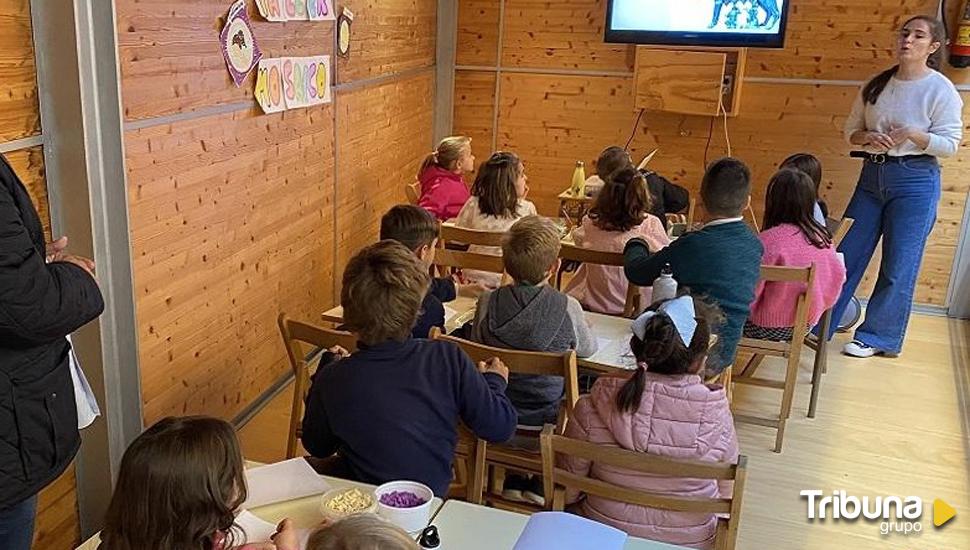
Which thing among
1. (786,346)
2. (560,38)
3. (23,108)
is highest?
(560,38)

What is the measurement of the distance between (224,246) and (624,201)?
1621 mm

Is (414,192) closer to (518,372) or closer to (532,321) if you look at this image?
(532,321)

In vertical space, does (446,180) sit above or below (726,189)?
below

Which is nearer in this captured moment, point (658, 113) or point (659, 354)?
point (659, 354)

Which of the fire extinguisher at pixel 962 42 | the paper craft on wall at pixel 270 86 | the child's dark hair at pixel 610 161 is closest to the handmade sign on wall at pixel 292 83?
the paper craft on wall at pixel 270 86

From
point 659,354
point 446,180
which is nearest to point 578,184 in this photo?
point 446,180

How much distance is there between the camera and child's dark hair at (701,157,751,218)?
9.39 feet

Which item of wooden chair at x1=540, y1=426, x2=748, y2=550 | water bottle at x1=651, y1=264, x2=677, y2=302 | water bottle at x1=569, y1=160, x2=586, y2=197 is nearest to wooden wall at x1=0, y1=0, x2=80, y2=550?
wooden chair at x1=540, y1=426, x2=748, y2=550

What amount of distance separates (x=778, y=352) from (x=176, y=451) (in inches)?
108

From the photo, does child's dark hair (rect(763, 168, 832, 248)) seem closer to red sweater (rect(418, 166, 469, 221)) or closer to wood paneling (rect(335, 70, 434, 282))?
red sweater (rect(418, 166, 469, 221))

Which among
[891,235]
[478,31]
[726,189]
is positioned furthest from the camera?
[478,31]

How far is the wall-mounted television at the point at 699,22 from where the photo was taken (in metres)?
4.99

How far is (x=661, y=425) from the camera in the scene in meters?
1.98

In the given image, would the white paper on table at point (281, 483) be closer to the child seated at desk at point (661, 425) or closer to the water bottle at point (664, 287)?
the child seated at desk at point (661, 425)
